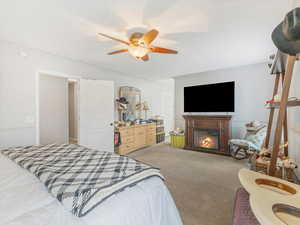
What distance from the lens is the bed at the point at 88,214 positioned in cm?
72

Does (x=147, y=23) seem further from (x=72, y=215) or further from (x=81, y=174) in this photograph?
(x=72, y=215)

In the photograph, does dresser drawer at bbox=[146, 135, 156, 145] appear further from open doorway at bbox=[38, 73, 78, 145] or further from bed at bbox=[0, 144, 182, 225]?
bed at bbox=[0, 144, 182, 225]

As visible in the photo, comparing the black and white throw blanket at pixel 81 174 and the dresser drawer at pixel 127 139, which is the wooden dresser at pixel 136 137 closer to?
the dresser drawer at pixel 127 139

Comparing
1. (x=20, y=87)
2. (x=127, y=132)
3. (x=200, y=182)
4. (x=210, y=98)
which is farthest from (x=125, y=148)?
(x=210, y=98)

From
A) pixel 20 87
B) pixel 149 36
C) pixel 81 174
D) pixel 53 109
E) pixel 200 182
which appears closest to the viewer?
pixel 81 174

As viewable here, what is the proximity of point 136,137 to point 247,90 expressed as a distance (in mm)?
3364

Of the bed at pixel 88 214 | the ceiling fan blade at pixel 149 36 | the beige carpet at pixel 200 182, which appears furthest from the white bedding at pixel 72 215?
the ceiling fan blade at pixel 149 36

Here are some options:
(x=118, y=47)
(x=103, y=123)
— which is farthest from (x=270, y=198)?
(x=103, y=123)

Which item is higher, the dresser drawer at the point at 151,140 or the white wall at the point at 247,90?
the white wall at the point at 247,90

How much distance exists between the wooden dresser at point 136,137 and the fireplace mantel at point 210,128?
3.94ft

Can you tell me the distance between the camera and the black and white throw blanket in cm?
80

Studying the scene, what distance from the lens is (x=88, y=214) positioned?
741mm

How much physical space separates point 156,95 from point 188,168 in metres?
3.57

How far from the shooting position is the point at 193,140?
437 cm
